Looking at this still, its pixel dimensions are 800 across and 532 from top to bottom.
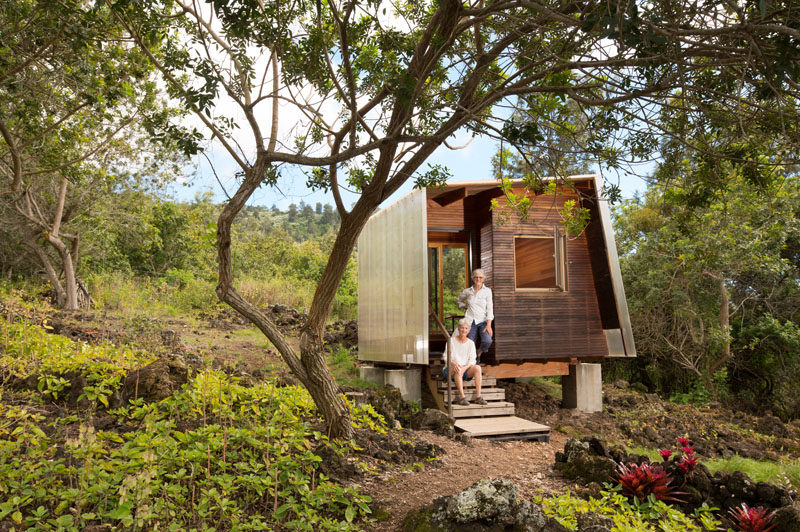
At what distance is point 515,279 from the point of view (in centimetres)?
961

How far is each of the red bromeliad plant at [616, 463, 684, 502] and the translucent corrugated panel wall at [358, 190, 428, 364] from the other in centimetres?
447

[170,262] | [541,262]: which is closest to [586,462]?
[541,262]

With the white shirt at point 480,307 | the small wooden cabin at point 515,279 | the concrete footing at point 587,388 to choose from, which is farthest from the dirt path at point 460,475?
the concrete footing at point 587,388

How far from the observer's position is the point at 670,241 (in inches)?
482

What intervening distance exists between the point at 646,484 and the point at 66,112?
9.42 metres

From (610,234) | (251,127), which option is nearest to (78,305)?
(251,127)

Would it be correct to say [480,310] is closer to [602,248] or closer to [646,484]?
[602,248]

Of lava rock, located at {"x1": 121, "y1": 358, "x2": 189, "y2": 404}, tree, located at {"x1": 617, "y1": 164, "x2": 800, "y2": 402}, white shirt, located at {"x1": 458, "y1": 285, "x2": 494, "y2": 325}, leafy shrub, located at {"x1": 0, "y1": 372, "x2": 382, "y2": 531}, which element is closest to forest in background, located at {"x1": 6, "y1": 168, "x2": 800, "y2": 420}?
tree, located at {"x1": 617, "y1": 164, "x2": 800, "y2": 402}

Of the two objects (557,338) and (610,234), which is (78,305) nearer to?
(557,338)

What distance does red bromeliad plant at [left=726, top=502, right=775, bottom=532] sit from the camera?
379 centimetres

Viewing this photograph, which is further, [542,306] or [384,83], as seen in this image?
[542,306]

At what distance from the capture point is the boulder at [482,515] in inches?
138

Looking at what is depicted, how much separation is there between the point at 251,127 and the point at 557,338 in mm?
6669

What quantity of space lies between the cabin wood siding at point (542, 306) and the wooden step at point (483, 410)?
96 centimetres
